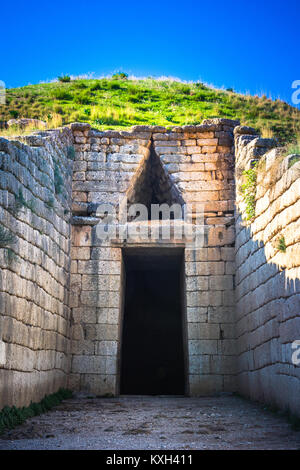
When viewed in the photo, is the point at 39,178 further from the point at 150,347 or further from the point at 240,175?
the point at 150,347

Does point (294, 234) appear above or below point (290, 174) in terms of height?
below

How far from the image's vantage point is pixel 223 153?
935cm

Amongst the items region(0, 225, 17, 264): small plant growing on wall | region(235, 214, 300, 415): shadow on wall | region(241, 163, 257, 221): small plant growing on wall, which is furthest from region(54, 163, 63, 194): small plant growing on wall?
region(235, 214, 300, 415): shadow on wall

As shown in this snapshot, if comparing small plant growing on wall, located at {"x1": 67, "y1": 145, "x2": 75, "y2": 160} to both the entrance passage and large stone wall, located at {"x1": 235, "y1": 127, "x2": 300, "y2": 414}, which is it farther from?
the entrance passage

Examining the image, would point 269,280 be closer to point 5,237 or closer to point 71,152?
point 5,237

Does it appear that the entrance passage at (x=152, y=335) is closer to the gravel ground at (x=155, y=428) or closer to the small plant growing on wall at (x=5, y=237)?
the gravel ground at (x=155, y=428)

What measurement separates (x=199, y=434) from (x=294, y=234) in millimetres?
2519

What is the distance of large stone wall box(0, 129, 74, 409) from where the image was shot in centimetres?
543

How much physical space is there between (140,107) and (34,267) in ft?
24.9

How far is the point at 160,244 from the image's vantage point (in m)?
8.90

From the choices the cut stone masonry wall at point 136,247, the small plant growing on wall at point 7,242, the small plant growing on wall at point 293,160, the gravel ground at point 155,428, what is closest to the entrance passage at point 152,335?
the cut stone masonry wall at point 136,247

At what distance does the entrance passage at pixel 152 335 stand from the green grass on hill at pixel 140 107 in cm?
404

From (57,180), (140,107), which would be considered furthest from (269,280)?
(140,107)

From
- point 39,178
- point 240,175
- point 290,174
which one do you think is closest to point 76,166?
point 39,178
